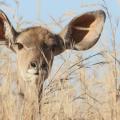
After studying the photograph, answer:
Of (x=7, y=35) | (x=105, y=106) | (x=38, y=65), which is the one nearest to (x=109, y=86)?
(x=105, y=106)

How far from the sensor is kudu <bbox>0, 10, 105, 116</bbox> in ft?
17.1

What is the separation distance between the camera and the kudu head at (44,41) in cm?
526

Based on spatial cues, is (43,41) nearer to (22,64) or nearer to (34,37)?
(34,37)


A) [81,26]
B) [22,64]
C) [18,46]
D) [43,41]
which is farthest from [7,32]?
[81,26]

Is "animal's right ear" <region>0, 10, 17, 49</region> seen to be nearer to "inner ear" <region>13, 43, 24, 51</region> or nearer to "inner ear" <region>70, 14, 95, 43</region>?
"inner ear" <region>13, 43, 24, 51</region>

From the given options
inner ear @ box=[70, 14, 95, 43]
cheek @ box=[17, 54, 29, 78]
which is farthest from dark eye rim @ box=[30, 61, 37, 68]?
inner ear @ box=[70, 14, 95, 43]

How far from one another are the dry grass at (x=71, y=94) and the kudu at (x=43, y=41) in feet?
0.37

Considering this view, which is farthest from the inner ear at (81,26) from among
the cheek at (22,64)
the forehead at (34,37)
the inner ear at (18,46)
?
the cheek at (22,64)

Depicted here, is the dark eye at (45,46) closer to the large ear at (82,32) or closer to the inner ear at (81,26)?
the large ear at (82,32)

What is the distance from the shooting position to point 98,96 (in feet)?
19.4

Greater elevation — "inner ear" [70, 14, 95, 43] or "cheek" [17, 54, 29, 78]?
"inner ear" [70, 14, 95, 43]

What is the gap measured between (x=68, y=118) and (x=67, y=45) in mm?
1158

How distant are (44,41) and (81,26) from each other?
55 cm

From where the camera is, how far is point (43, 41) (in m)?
5.73
